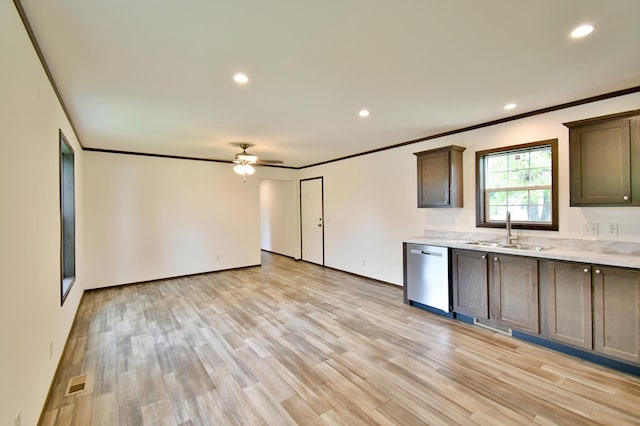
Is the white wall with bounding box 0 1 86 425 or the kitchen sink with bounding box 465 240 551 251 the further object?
the kitchen sink with bounding box 465 240 551 251

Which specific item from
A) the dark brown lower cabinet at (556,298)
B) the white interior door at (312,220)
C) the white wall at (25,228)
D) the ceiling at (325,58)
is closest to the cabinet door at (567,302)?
the dark brown lower cabinet at (556,298)

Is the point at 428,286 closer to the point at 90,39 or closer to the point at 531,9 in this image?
the point at 531,9

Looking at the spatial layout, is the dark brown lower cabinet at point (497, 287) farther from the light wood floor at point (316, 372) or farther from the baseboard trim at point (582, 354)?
the light wood floor at point (316, 372)

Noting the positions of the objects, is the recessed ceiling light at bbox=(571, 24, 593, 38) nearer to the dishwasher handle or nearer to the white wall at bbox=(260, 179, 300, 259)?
the dishwasher handle

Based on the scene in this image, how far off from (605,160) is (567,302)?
141cm

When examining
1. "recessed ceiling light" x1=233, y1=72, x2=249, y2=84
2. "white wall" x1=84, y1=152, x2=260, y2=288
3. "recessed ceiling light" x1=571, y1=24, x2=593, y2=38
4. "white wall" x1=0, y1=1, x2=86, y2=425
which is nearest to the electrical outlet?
"recessed ceiling light" x1=571, y1=24, x2=593, y2=38

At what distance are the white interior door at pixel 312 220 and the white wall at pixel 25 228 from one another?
4.99 metres

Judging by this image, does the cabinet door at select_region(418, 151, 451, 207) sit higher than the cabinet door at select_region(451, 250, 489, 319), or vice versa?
the cabinet door at select_region(418, 151, 451, 207)

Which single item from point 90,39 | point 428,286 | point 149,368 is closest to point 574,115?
point 428,286

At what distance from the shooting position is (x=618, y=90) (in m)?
2.79

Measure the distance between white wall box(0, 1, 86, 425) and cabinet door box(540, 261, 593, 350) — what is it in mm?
4041

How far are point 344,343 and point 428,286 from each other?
1.53 m

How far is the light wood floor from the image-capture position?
201 cm

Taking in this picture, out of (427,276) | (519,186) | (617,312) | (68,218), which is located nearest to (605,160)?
(519,186)
